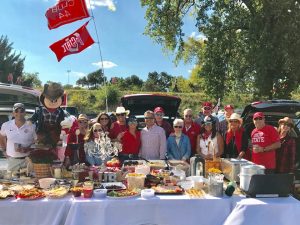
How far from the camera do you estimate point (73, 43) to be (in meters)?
8.23

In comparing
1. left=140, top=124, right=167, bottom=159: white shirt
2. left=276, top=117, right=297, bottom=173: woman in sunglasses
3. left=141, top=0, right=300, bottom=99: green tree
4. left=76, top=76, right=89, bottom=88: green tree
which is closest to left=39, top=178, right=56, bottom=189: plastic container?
left=140, top=124, right=167, bottom=159: white shirt

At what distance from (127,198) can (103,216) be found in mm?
295

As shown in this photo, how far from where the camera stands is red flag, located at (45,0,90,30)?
7.95 m

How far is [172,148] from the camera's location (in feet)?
19.1

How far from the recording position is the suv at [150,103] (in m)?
8.24

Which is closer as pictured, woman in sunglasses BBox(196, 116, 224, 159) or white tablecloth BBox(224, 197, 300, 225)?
white tablecloth BBox(224, 197, 300, 225)

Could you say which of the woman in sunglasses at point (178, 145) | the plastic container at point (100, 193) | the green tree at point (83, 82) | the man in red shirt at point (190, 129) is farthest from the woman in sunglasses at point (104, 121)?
the green tree at point (83, 82)

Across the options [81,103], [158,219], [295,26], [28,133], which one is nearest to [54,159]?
[28,133]

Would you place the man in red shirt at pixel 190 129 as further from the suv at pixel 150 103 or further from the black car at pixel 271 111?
the suv at pixel 150 103

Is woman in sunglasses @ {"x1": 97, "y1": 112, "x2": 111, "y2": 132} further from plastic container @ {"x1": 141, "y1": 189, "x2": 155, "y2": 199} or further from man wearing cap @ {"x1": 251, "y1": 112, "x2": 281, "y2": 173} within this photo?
plastic container @ {"x1": 141, "y1": 189, "x2": 155, "y2": 199}

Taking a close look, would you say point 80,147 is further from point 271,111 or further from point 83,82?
point 83,82

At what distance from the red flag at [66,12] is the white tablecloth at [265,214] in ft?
18.9

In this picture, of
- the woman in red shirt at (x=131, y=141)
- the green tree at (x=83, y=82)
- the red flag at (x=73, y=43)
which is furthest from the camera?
the green tree at (x=83, y=82)

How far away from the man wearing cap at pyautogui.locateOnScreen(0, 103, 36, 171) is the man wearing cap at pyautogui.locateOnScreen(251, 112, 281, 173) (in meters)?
3.21
